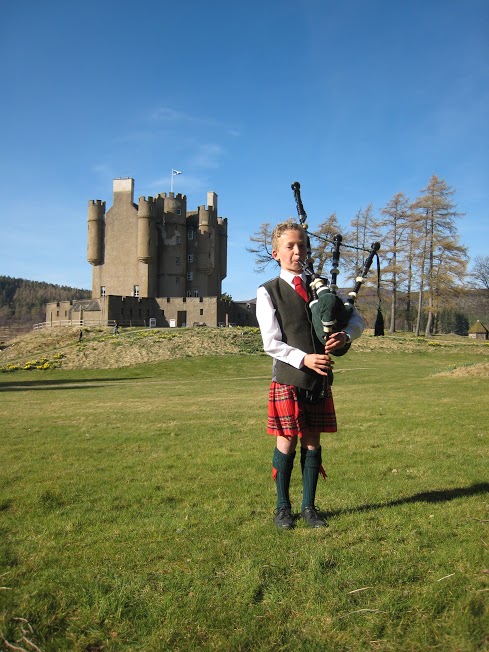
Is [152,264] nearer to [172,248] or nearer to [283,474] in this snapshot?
[172,248]

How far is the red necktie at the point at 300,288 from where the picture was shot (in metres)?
4.93

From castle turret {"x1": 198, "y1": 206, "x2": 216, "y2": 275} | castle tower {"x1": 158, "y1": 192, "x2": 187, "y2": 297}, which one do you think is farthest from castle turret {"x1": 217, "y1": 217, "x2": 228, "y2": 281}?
castle tower {"x1": 158, "y1": 192, "x2": 187, "y2": 297}

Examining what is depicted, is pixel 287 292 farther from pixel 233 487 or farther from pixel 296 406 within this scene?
pixel 233 487

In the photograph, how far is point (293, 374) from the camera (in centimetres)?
474

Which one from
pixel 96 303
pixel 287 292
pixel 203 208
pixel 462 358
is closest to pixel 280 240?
pixel 287 292

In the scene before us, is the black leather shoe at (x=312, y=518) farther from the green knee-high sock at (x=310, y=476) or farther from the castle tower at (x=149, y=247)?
the castle tower at (x=149, y=247)

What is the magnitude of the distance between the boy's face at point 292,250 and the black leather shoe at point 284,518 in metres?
2.24

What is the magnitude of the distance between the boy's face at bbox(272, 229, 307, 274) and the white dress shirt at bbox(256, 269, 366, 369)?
7 cm

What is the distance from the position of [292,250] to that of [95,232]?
220ft

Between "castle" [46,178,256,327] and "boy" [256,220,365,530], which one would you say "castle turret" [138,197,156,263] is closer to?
"castle" [46,178,256,327]

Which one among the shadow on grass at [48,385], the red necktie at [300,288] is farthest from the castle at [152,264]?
the red necktie at [300,288]

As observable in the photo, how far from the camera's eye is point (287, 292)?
494 cm

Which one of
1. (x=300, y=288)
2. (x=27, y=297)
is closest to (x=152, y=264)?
(x=300, y=288)

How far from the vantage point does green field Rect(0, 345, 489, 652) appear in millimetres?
2975
